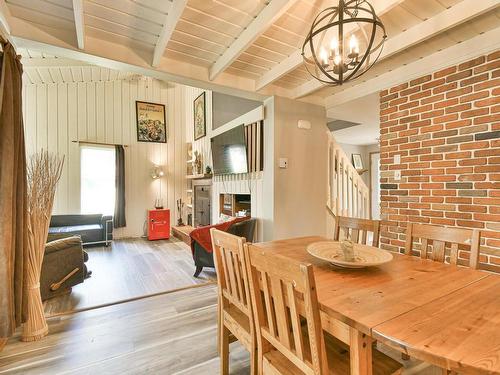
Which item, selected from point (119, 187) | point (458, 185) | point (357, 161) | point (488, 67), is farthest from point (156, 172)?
point (488, 67)

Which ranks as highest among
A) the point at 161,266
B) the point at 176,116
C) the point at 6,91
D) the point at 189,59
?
the point at 176,116

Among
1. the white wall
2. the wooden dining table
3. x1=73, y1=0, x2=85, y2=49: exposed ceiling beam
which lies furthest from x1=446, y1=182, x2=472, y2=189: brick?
x1=73, y1=0, x2=85, y2=49: exposed ceiling beam

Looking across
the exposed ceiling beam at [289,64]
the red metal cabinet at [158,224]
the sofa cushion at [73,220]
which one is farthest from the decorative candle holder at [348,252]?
the sofa cushion at [73,220]

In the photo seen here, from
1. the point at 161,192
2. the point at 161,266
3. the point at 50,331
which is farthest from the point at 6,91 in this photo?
the point at 161,192

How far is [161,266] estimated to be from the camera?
3.77 m

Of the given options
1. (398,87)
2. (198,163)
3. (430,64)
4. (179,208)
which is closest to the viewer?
(430,64)

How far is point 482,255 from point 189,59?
3.09 m

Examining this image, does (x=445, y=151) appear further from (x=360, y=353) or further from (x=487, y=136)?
(x=360, y=353)

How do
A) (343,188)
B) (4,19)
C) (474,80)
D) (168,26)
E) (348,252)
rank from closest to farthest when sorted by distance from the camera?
(348,252), (4,19), (168,26), (474,80), (343,188)

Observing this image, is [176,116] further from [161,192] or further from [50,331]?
[50,331]

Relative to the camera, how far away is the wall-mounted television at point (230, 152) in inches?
144

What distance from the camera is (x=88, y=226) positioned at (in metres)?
4.99

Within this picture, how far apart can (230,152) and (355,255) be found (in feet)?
9.44

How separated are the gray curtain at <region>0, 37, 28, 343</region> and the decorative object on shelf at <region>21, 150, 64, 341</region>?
0.56ft
